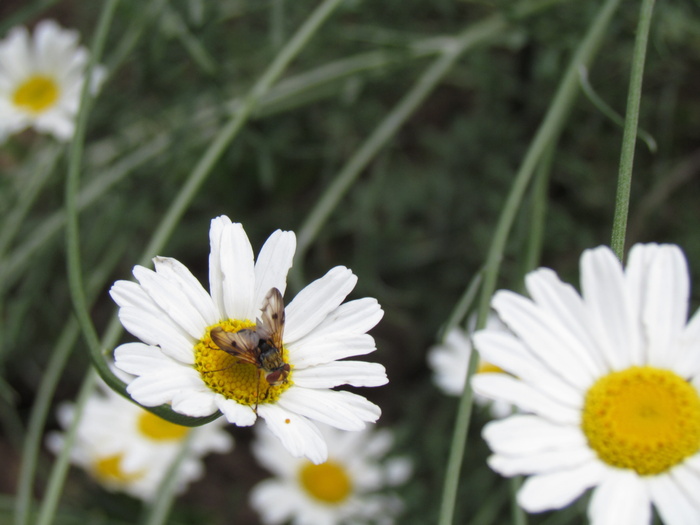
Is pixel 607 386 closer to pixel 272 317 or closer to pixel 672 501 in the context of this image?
→ pixel 672 501

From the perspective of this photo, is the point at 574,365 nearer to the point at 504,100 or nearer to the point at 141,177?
the point at 141,177

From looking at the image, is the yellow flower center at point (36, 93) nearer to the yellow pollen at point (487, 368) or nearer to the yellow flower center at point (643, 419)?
the yellow pollen at point (487, 368)

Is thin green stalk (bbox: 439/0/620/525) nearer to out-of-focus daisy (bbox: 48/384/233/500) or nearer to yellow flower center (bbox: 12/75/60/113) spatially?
out-of-focus daisy (bbox: 48/384/233/500)

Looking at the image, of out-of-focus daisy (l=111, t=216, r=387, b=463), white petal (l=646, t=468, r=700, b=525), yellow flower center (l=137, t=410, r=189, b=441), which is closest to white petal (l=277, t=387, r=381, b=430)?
out-of-focus daisy (l=111, t=216, r=387, b=463)

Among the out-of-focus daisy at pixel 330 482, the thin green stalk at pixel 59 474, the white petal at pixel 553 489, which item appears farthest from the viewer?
the out-of-focus daisy at pixel 330 482

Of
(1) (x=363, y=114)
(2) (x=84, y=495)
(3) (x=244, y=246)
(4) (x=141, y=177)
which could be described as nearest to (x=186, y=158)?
(4) (x=141, y=177)

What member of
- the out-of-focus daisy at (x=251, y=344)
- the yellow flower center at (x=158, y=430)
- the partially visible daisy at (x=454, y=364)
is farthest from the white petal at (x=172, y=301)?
the yellow flower center at (x=158, y=430)
